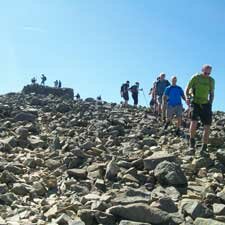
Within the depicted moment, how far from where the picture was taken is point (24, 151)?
648 inches

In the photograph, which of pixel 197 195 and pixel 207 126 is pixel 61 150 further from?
pixel 197 195

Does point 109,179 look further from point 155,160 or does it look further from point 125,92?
point 125,92

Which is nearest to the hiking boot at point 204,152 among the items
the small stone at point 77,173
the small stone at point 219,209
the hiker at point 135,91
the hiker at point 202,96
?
the hiker at point 202,96

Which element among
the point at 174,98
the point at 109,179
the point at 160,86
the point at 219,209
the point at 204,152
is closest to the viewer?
the point at 219,209

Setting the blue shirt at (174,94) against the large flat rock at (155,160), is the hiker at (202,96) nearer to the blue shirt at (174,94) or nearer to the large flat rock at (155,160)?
the large flat rock at (155,160)

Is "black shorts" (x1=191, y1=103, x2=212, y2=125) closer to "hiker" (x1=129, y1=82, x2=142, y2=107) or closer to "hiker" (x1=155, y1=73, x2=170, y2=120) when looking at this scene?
"hiker" (x1=155, y1=73, x2=170, y2=120)

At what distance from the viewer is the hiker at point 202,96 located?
15.2 m

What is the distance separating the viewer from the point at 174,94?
19.7m

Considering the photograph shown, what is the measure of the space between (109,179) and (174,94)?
8.16 metres

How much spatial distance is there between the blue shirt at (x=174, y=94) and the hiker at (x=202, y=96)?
4179 mm

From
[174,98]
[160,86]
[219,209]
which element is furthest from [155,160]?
[160,86]

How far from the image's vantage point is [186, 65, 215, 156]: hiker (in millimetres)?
15250

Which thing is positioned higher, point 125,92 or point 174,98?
point 125,92

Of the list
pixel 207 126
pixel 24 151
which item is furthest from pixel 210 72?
pixel 24 151
